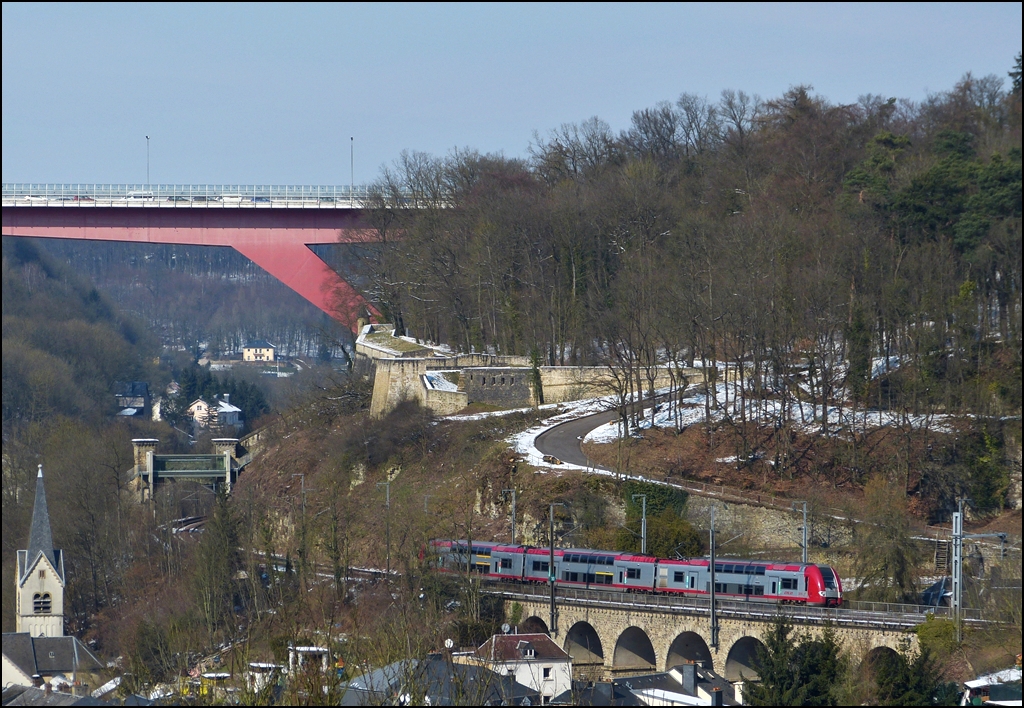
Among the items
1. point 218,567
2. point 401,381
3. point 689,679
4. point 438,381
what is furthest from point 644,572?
point 401,381

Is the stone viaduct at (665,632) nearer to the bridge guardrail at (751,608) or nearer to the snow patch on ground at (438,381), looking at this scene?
the bridge guardrail at (751,608)

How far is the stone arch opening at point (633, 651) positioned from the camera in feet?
149

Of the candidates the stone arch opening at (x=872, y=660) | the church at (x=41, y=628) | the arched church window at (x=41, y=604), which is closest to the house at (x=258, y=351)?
the church at (x=41, y=628)

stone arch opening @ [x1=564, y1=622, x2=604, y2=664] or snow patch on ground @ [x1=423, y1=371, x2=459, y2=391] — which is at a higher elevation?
snow patch on ground @ [x1=423, y1=371, x2=459, y2=391]

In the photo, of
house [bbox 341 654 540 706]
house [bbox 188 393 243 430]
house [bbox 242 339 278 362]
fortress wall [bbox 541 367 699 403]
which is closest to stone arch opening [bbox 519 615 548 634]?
house [bbox 341 654 540 706]

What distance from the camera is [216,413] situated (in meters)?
98.1

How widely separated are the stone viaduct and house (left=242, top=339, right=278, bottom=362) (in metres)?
70.6

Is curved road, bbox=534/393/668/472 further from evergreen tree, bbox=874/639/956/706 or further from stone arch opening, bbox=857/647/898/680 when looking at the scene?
evergreen tree, bbox=874/639/956/706

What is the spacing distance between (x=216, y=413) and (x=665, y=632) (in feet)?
190

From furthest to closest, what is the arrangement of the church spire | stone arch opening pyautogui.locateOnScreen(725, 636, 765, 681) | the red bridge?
1. the red bridge
2. the church spire
3. stone arch opening pyautogui.locateOnScreen(725, 636, 765, 681)

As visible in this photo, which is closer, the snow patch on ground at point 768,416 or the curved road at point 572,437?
the snow patch on ground at point 768,416

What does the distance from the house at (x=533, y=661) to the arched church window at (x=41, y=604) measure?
19713mm

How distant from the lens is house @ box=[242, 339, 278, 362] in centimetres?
11550

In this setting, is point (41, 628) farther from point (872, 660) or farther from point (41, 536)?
point (872, 660)
